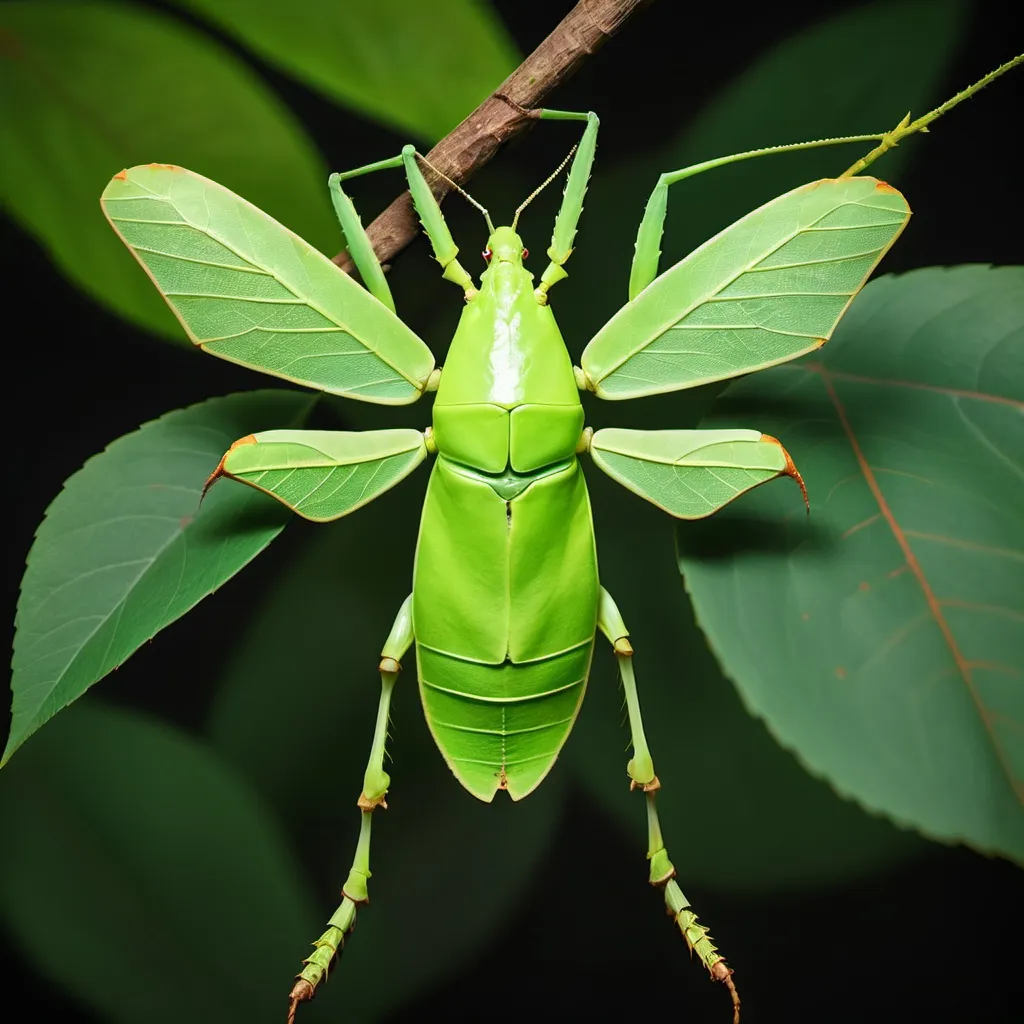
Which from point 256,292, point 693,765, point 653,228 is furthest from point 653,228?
point 693,765

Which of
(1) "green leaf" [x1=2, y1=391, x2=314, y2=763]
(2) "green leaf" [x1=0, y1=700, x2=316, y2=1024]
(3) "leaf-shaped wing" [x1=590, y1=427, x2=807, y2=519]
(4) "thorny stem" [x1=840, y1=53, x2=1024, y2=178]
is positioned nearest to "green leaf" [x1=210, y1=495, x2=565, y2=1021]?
(2) "green leaf" [x1=0, y1=700, x2=316, y2=1024]

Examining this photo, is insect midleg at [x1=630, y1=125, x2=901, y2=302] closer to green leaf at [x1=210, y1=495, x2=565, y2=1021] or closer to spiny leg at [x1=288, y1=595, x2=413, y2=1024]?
spiny leg at [x1=288, y1=595, x2=413, y2=1024]

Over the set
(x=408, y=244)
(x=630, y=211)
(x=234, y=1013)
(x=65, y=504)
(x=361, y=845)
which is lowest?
(x=234, y=1013)

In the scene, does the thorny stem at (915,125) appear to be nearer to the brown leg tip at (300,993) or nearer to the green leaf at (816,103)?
the green leaf at (816,103)

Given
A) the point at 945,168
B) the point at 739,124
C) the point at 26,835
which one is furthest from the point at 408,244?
the point at 26,835

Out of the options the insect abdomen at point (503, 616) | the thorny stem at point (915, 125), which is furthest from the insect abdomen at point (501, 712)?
the thorny stem at point (915, 125)

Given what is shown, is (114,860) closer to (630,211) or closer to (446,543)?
(446,543)
